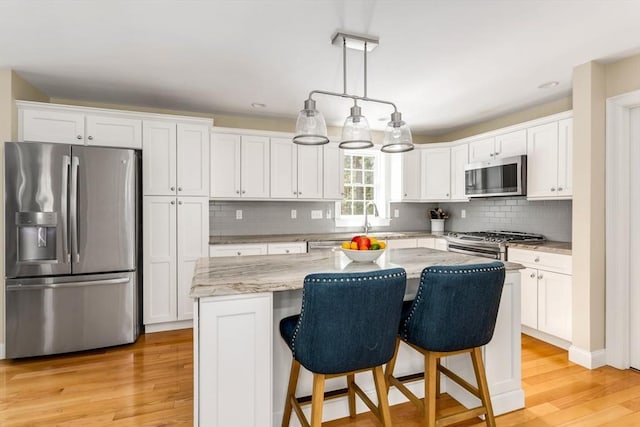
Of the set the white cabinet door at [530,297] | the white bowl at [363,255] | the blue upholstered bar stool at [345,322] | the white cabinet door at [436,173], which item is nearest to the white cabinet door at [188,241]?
the white bowl at [363,255]

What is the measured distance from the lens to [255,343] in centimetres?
161

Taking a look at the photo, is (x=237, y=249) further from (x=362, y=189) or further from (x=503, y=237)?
(x=503, y=237)

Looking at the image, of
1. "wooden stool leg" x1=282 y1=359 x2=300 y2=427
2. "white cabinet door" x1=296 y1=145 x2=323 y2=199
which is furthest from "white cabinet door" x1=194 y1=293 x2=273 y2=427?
"white cabinet door" x1=296 y1=145 x2=323 y2=199

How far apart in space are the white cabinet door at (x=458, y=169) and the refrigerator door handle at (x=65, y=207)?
14.1 feet

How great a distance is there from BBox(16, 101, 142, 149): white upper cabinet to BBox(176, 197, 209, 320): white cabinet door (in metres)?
0.78

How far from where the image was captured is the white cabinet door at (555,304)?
2.99 metres

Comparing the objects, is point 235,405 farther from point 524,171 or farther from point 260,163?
point 524,171

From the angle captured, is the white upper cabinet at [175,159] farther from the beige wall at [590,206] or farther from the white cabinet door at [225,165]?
the beige wall at [590,206]

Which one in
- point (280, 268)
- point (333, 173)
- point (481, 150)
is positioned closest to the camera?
point (280, 268)

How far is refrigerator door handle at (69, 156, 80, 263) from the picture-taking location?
9.76ft

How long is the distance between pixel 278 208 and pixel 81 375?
265 centimetres

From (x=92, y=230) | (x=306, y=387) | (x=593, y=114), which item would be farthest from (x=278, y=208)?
(x=593, y=114)

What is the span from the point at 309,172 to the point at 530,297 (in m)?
2.77

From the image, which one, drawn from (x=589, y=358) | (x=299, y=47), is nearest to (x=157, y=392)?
(x=299, y=47)
